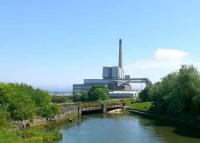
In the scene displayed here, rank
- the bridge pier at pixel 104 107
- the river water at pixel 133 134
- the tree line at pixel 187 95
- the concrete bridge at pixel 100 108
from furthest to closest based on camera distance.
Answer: the bridge pier at pixel 104 107 < the concrete bridge at pixel 100 108 < the tree line at pixel 187 95 < the river water at pixel 133 134

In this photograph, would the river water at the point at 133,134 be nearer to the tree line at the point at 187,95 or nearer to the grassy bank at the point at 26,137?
the grassy bank at the point at 26,137

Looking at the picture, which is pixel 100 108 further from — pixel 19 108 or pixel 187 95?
pixel 19 108

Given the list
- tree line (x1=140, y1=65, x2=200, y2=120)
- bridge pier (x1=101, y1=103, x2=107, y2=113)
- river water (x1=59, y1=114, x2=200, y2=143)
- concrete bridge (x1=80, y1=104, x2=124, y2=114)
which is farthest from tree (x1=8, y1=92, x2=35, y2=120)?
bridge pier (x1=101, y1=103, x2=107, y2=113)

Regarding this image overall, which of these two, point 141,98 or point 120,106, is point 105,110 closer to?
point 120,106

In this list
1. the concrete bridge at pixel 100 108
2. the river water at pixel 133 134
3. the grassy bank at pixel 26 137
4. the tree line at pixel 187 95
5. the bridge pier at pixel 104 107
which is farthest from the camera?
the bridge pier at pixel 104 107

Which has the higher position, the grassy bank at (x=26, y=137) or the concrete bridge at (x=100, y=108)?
the concrete bridge at (x=100, y=108)

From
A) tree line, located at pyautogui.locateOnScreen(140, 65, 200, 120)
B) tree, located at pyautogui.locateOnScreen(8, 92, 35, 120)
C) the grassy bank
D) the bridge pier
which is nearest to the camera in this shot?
the grassy bank

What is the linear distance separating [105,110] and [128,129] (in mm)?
60768

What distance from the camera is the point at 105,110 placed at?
148375 mm

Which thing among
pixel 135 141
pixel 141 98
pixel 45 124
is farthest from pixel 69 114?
pixel 141 98

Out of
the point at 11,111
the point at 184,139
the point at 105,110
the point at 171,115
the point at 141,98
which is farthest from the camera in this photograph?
the point at 141,98

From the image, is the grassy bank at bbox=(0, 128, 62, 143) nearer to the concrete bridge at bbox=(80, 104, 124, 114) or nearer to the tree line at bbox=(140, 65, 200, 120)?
the tree line at bbox=(140, 65, 200, 120)

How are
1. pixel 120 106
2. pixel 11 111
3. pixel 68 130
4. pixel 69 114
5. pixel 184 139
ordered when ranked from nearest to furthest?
pixel 184 139 → pixel 11 111 → pixel 68 130 → pixel 69 114 → pixel 120 106

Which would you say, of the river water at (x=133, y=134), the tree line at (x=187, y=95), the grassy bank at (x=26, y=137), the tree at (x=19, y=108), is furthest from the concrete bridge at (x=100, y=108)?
the grassy bank at (x=26, y=137)
